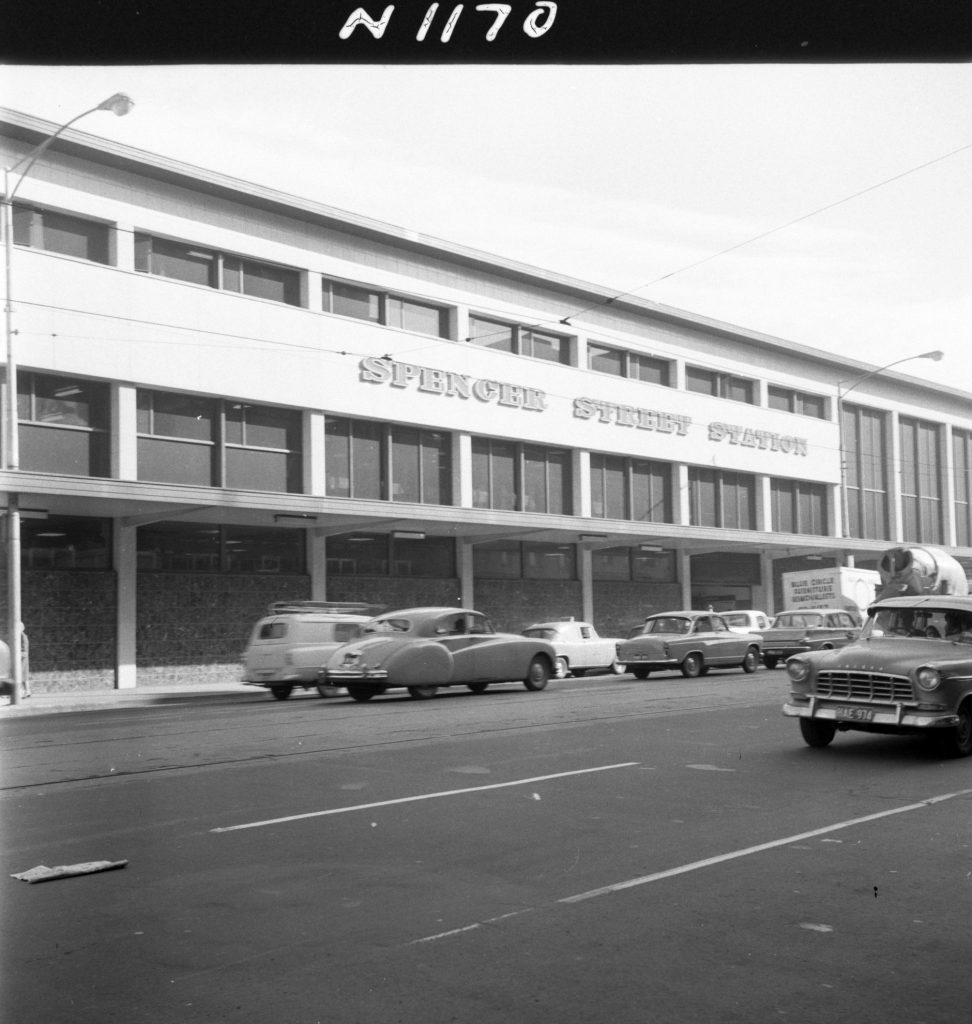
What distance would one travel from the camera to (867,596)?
34.8 m

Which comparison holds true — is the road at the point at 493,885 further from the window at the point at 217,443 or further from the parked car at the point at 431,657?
the window at the point at 217,443

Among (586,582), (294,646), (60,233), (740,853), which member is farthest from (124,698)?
(740,853)

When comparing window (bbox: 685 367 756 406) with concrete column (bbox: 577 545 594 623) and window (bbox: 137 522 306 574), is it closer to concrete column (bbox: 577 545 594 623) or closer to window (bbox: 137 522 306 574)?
concrete column (bbox: 577 545 594 623)

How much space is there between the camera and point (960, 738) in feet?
37.4

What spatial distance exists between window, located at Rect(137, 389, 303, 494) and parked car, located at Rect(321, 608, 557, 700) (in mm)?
8537

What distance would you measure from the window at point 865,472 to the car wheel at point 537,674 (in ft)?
92.4

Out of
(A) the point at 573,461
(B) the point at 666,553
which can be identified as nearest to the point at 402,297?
(A) the point at 573,461

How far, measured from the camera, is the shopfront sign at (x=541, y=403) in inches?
1270

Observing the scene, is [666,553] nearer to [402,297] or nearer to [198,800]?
[402,297]

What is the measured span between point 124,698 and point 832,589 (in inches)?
798

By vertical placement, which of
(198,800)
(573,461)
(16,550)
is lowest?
(198,800)

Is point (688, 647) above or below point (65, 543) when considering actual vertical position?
below

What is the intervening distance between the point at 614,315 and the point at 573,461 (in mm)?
5595

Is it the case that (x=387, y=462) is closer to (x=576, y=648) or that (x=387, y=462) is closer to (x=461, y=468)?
(x=461, y=468)
